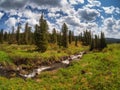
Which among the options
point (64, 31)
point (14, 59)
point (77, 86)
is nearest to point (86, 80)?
point (77, 86)

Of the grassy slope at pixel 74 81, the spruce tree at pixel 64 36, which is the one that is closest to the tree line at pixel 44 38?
the spruce tree at pixel 64 36

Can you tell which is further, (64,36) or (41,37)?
(64,36)

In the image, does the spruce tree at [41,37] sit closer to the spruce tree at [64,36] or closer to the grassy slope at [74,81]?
the spruce tree at [64,36]

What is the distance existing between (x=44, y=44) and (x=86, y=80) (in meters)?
46.0

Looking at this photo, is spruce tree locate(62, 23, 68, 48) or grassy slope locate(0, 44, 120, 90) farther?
spruce tree locate(62, 23, 68, 48)

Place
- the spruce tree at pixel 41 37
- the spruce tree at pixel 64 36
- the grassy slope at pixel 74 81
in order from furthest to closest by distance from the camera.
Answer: the spruce tree at pixel 64 36 → the spruce tree at pixel 41 37 → the grassy slope at pixel 74 81

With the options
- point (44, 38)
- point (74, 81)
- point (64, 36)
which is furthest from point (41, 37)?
point (74, 81)

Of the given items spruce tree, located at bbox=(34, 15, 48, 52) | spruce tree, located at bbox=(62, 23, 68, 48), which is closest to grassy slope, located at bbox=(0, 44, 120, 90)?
spruce tree, located at bbox=(34, 15, 48, 52)

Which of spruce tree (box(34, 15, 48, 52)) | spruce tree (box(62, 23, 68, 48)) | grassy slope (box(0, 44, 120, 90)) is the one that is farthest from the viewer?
spruce tree (box(62, 23, 68, 48))

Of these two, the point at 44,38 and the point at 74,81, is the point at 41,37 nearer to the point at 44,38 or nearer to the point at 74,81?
the point at 44,38

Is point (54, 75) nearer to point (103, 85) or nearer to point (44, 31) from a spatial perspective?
point (103, 85)

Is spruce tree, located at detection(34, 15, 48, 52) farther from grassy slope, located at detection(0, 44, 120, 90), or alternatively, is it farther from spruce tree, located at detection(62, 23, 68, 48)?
grassy slope, located at detection(0, 44, 120, 90)

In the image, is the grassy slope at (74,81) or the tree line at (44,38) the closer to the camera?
the grassy slope at (74,81)

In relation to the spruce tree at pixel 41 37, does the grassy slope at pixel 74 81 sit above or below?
below
